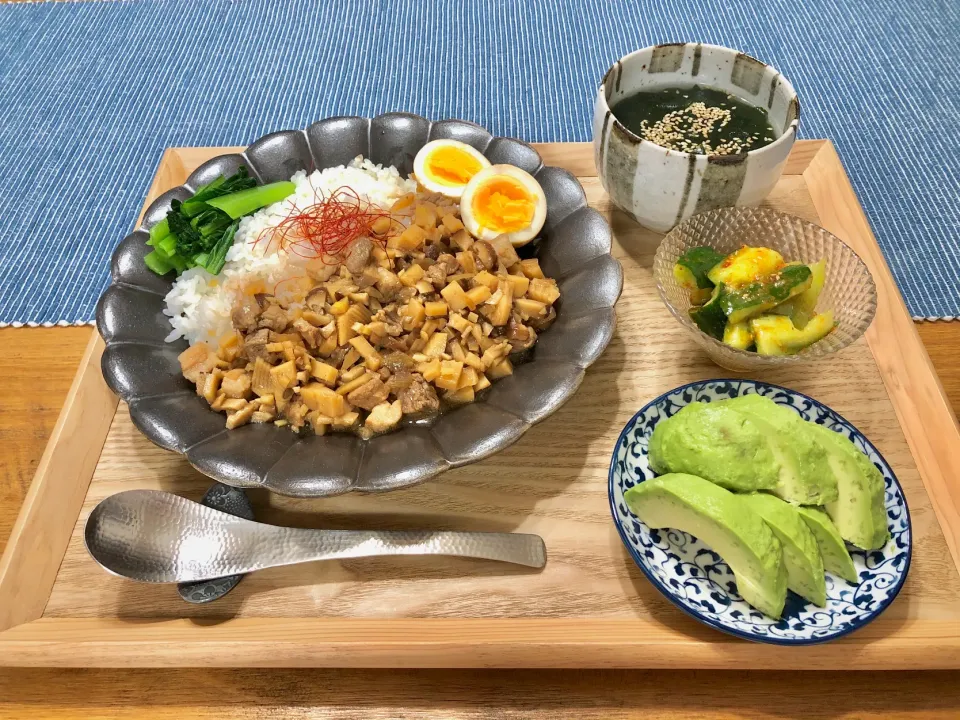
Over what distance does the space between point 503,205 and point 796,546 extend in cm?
112

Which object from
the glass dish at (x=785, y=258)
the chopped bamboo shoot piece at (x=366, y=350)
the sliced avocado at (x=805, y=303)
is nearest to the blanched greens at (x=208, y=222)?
the chopped bamboo shoot piece at (x=366, y=350)

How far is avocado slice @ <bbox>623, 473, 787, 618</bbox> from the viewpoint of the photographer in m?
1.12

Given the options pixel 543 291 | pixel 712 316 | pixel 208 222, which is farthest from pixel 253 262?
pixel 712 316

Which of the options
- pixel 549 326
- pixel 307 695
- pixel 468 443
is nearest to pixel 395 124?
pixel 549 326

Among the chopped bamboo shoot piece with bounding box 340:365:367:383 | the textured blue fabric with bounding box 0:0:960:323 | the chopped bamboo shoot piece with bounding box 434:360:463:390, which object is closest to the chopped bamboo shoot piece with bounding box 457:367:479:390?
the chopped bamboo shoot piece with bounding box 434:360:463:390

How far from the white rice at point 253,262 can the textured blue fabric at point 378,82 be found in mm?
631

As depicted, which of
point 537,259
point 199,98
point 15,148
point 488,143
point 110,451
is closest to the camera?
point 110,451

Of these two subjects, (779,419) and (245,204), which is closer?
(779,419)

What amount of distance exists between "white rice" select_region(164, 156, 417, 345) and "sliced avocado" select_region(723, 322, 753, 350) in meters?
1.03

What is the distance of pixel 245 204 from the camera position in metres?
1.90

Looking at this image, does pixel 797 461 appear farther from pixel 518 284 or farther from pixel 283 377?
pixel 283 377

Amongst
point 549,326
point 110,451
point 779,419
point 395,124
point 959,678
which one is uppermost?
point 395,124

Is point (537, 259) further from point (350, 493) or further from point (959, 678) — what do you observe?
point (959, 678)

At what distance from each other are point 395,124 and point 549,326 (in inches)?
33.3
